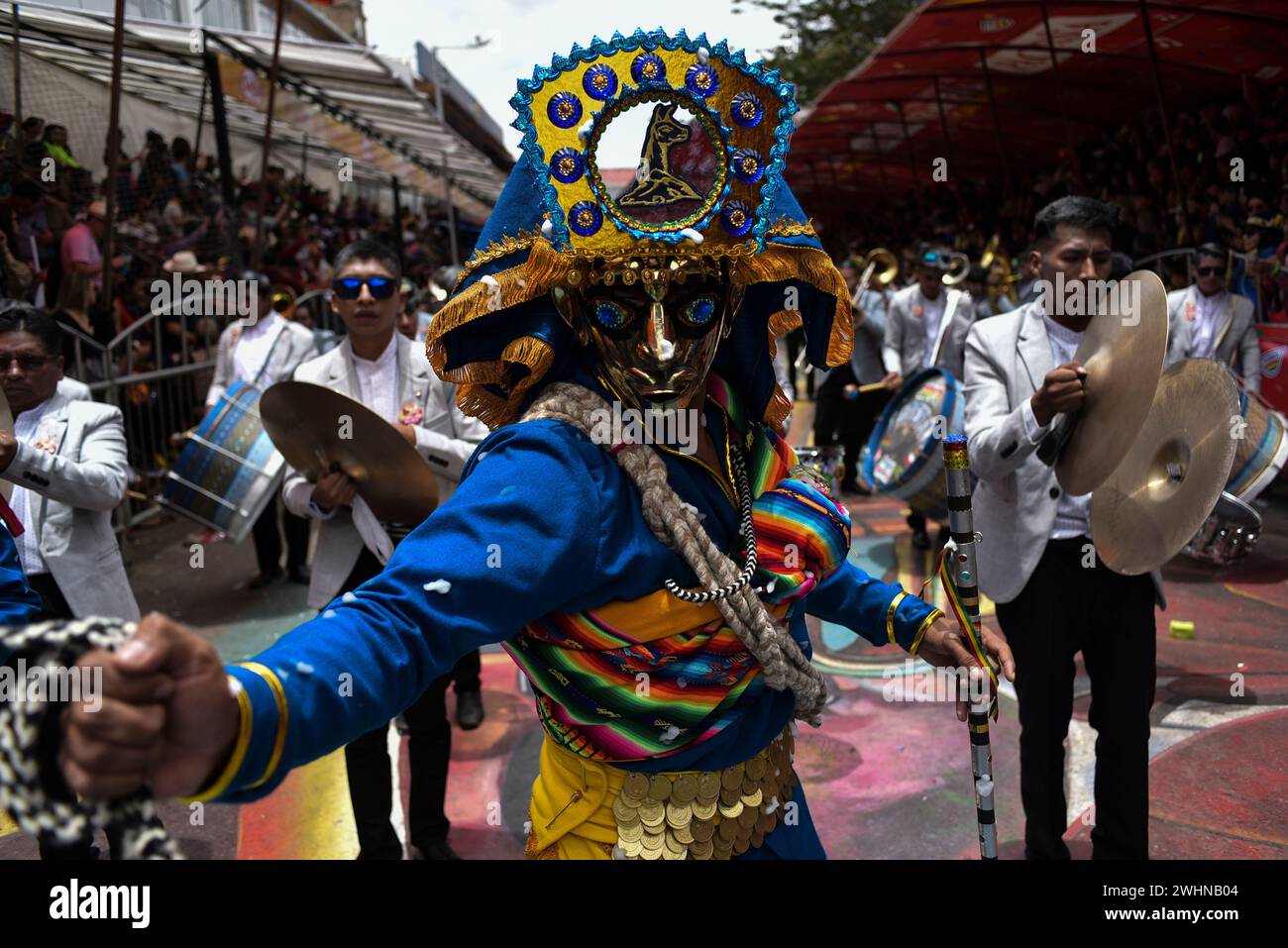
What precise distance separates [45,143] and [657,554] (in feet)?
30.4

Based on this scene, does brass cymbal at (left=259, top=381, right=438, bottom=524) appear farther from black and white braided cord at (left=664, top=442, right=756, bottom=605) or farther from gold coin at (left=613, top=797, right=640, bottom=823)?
gold coin at (left=613, top=797, right=640, bottom=823)

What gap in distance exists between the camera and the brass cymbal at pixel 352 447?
3266mm

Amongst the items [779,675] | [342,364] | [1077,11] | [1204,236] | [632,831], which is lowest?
[632,831]

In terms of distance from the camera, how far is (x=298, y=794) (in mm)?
4312

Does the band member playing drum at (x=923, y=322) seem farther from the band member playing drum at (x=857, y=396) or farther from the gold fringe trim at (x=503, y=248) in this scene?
the gold fringe trim at (x=503, y=248)

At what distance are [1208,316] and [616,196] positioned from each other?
653 centimetres

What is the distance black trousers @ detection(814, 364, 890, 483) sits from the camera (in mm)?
9070

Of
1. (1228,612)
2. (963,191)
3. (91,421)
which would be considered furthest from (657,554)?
(963,191)

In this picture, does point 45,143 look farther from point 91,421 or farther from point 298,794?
point 298,794

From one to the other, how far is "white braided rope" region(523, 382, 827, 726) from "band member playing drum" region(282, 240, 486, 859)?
1.80 m

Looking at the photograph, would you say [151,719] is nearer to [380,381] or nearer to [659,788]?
[659,788]

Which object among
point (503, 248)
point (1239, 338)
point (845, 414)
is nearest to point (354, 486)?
point (503, 248)

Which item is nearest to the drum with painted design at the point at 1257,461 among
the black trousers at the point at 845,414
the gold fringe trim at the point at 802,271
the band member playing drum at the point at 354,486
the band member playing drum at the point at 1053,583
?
the band member playing drum at the point at 1053,583

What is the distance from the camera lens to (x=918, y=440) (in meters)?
6.12
